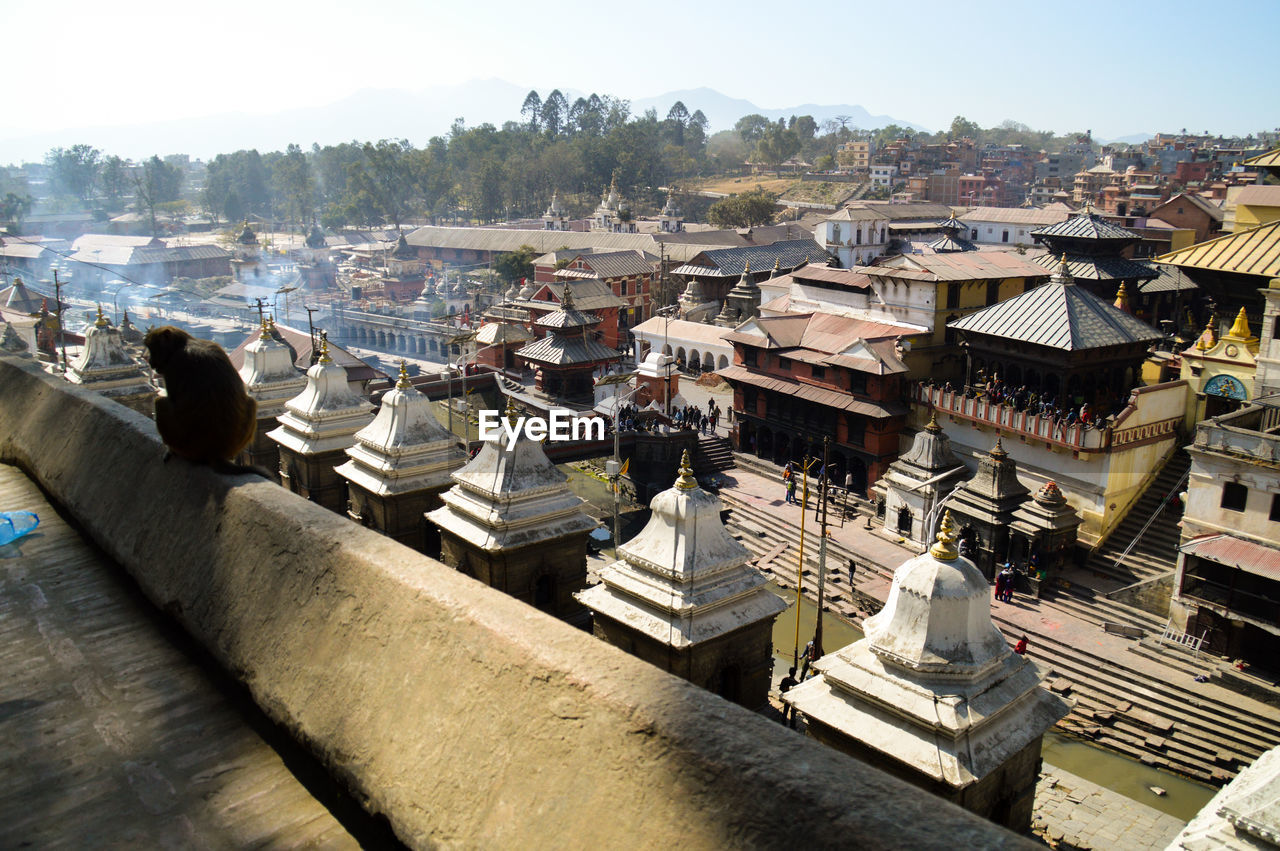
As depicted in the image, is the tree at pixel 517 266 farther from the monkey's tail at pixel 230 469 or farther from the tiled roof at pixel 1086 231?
the monkey's tail at pixel 230 469

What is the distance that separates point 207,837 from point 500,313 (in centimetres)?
5067

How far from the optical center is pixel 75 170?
15338 centimetres

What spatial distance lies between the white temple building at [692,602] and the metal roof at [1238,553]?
52.0ft

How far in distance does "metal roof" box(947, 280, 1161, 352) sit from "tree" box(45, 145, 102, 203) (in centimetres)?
16705

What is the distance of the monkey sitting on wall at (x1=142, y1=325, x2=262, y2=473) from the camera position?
250 inches

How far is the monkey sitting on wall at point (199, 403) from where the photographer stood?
6340mm

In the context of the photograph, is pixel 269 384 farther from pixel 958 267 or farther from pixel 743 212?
pixel 743 212

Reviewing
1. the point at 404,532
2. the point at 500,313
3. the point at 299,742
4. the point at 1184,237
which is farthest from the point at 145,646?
the point at 1184,237

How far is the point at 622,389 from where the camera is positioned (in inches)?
1566

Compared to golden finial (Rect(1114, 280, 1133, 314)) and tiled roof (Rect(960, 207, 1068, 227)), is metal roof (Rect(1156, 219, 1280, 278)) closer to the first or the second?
golden finial (Rect(1114, 280, 1133, 314))

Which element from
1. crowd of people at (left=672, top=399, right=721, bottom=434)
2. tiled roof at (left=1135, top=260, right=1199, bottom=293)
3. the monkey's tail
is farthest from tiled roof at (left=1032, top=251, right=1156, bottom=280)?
the monkey's tail

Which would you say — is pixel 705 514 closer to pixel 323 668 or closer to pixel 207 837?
pixel 323 668

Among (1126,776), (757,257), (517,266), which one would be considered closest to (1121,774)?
(1126,776)

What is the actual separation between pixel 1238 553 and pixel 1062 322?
30.6ft
